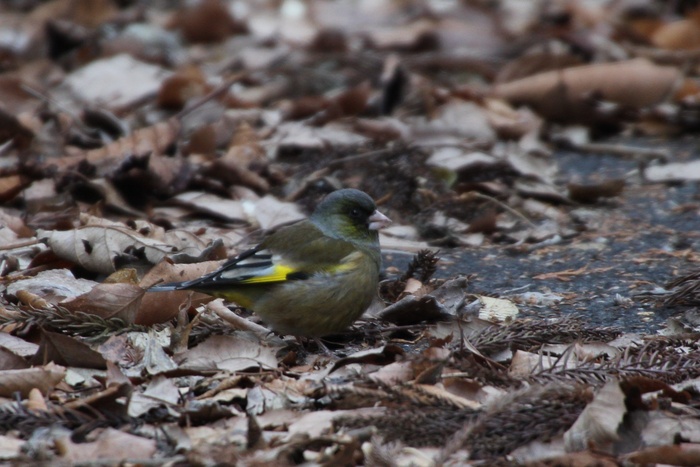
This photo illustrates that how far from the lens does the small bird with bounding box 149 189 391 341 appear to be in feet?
14.5

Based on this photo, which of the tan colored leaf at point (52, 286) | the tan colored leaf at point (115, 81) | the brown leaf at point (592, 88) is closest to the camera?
the tan colored leaf at point (52, 286)

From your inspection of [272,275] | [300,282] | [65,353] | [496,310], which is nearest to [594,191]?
[496,310]

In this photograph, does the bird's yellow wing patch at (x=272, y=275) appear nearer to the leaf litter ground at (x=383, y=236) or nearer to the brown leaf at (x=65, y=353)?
the leaf litter ground at (x=383, y=236)

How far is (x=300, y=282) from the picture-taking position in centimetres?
455

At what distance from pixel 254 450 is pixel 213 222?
10.3 ft

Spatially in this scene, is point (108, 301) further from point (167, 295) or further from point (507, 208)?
point (507, 208)

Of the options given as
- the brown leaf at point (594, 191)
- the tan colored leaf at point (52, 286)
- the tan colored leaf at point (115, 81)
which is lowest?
the brown leaf at point (594, 191)

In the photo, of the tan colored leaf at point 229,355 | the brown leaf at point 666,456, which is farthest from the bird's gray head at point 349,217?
the brown leaf at point 666,456

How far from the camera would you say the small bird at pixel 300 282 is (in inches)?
174

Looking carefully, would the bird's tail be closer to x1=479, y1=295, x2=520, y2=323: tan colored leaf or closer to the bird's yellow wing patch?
the bird's yellow wing patch

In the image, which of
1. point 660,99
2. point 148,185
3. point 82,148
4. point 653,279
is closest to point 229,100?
point 82,148

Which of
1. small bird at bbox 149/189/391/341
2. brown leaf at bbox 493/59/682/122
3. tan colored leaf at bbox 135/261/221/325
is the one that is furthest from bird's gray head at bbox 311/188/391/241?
brown leaf at bbox 493/59/682/122

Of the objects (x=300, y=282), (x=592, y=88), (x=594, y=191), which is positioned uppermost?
(x=300, y=282)

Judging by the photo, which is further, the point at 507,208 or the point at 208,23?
the point at 208,23
